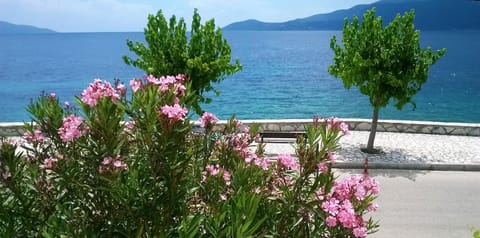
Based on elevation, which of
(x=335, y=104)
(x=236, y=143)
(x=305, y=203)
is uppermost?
(x=236, y=143)

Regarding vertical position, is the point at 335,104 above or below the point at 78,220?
below

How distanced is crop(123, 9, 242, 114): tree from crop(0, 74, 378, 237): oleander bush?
31.2 feet

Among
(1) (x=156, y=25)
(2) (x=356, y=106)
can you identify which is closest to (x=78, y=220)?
(1) (x=156, y=25)

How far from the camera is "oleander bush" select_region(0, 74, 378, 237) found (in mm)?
3275

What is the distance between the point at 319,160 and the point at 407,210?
6506 millimetres

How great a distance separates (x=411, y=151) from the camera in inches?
547

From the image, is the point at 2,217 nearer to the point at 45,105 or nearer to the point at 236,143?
the point at 45,105

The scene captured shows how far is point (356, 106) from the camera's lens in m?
44.5

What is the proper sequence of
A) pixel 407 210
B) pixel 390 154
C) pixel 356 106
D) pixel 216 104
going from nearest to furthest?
pixel 407 210, pixel 390 154, pixel 356 106, pixel 216 104

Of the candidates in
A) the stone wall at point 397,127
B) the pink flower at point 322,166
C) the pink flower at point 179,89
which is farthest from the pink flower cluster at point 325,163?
the stone wall at point 397,127

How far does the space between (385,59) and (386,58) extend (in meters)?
0.05

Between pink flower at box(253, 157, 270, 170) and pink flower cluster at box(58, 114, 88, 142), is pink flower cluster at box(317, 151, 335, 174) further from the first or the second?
pink flower cluster at box(58, 114, 88, 142)

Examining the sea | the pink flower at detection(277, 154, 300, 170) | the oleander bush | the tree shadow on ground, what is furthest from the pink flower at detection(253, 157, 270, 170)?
the sea

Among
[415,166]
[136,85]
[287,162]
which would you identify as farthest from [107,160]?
[415,166]
